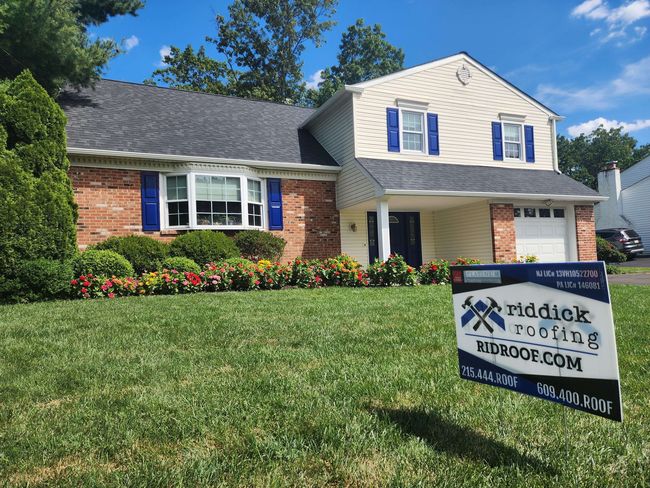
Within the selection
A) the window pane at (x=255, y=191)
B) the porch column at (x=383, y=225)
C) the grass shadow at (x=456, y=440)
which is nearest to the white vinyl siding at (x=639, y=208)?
the porch column at (x=383, y=225)

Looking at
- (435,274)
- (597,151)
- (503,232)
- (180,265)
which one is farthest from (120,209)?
(597,151)

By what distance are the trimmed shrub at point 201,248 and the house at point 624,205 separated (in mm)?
24047

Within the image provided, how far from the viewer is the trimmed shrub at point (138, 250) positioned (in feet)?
34.8

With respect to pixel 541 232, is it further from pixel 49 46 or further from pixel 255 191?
pixel 49 46

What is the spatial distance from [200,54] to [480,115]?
20.9 metres

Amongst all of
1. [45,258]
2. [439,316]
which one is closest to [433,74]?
[439,316]

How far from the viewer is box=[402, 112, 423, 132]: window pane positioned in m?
14.6

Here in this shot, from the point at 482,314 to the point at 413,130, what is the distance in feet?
43.2

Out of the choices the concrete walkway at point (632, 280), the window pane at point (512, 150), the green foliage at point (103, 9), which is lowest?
the concrete walkway at point (632, 280)

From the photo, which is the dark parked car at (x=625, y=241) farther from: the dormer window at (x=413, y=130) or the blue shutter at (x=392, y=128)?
the blue shutter at (x=392, y=128)

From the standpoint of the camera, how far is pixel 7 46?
1085 cm

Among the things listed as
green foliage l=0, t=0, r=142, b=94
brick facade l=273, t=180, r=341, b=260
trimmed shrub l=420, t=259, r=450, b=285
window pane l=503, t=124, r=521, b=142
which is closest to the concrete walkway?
trimmed shrub l=420, t=259, r=450, b=285

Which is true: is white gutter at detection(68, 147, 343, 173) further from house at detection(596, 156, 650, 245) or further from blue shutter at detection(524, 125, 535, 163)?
house at detection(596, 156, 650, 245)

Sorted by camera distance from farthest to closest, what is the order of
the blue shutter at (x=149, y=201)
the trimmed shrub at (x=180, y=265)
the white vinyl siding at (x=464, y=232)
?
the white vinyl siding at (x=464, y=232)
the blue shutter at (x=149, y=201)
the trimmed shrub at (x=180, y=265)
